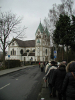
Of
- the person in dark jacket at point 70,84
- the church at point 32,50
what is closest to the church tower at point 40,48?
the church at point 32,50

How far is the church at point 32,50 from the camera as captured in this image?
76688mm

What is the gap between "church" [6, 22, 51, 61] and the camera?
76688 millimetres

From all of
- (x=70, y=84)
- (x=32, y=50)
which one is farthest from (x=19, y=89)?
(x=32, y=50)

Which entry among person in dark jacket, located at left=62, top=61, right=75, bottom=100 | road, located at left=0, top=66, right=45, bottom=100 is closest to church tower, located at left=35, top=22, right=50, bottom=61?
road, located at left=0, top=66, right=45, bottom=100

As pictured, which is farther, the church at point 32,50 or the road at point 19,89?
the church at point 32,50

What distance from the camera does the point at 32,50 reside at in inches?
3346

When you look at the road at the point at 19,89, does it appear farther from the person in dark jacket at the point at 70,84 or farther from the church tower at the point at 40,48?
the church tower at the point at 40,48

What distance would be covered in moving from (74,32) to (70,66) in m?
18.5

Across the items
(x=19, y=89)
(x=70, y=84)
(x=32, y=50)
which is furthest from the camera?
(x=32, y=50)

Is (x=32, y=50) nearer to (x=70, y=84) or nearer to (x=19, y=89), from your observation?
(x=19, y=89)

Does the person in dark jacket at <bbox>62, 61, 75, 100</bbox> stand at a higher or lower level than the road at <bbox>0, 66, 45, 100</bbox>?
higher

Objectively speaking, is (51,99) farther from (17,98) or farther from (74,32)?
(74,32)

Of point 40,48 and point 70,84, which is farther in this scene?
point 40,48

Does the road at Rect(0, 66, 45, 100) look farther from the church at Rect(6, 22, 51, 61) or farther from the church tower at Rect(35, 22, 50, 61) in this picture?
the church tower at Rect(35, 22, 50, 61)
